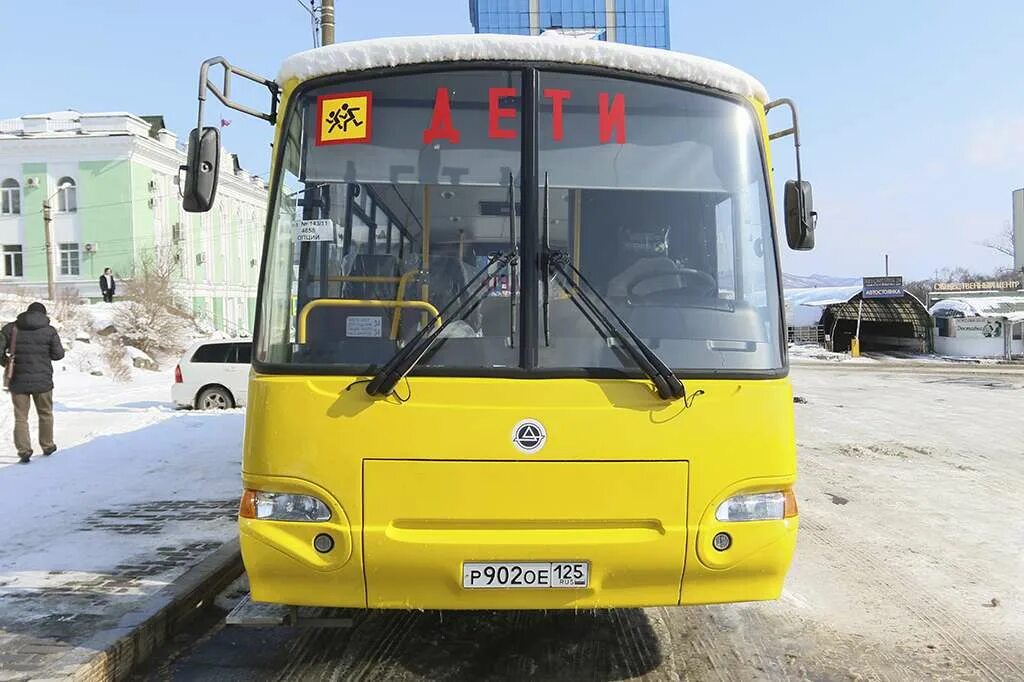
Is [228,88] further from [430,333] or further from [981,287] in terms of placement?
[981,287]

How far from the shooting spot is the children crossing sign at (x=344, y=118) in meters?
3.86

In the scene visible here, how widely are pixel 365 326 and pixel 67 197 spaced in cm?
4492

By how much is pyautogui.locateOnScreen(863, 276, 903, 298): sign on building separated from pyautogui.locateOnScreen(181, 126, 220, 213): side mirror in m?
37.9

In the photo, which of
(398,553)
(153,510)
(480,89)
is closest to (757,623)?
(398,553)

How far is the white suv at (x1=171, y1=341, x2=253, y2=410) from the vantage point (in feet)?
52.5

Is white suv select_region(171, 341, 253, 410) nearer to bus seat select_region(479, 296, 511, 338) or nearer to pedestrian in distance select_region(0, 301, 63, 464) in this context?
pedestrian in distance select_region(0, 301, 63, 464)

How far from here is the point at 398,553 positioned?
3.46 m

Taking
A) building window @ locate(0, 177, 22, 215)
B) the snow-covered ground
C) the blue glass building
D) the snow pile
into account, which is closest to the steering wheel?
the snow-covered ground

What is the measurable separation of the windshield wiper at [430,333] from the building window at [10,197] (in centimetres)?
4610

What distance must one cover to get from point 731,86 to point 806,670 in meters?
2.88

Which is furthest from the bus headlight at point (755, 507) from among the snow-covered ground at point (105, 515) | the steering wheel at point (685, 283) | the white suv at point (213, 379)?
the white suv at point (213, 379)

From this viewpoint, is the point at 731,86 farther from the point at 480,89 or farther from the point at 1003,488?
the point at 1003,488

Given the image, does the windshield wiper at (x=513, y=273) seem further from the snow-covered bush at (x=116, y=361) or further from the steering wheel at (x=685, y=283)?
the snow-covered bush at (x=116, y=361)

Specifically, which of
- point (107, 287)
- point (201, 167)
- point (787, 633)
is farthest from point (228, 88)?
point (107, 287)
